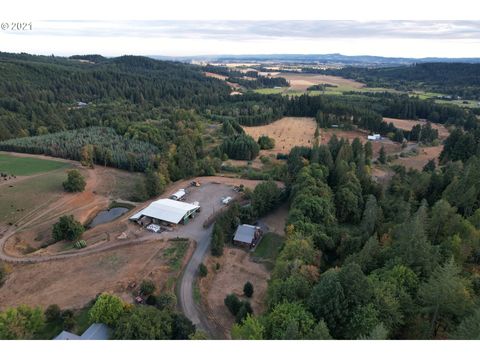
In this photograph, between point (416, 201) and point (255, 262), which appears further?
point (416, 201)

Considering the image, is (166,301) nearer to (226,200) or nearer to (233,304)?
(233,304)

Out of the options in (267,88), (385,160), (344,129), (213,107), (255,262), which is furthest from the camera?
(267,88)

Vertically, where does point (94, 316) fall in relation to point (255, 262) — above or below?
above

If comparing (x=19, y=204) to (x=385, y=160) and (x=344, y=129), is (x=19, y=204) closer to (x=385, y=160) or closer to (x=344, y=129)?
(x=385, y=160)

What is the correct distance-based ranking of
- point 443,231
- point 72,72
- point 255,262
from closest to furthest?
1. point 443,231
2. point 255,262
3. point 72,72

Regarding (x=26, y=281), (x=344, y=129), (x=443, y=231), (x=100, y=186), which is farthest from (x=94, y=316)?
(x=344, y=129)
